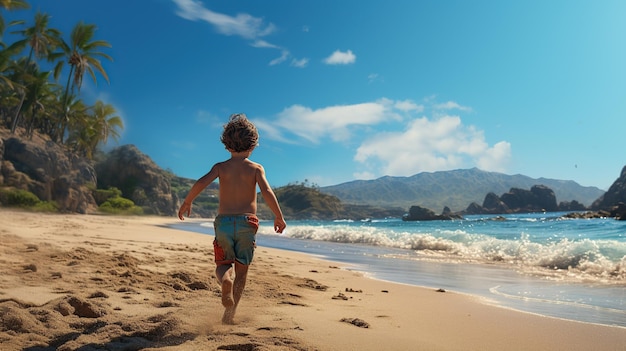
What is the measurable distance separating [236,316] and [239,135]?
1.35m

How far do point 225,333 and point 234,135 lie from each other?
1428 millimetres

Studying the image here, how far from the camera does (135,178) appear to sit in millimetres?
44500

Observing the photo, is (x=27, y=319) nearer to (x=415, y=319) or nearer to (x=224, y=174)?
(x=224, y=174)

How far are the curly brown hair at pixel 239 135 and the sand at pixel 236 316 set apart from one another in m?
1.25

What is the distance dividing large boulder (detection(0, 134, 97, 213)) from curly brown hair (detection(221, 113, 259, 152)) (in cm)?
2416

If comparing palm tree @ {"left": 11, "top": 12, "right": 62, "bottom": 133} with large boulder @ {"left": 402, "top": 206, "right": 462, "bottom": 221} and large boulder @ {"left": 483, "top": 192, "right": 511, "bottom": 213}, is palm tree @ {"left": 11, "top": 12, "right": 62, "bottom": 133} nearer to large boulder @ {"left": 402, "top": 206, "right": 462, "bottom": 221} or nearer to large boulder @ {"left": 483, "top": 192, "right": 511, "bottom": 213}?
large boulder @ {"left": 402, "top": 206, "right": 462, "bottom": 221}

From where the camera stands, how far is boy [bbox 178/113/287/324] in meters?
2.90

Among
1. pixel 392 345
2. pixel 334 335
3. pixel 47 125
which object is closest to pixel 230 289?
pixel 334 335

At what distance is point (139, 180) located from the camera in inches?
1763

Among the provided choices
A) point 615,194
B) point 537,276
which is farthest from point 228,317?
point 615,194

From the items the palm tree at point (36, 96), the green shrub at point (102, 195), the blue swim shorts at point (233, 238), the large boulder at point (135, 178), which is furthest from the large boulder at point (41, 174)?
the blue swim shorts at point (233, 238)

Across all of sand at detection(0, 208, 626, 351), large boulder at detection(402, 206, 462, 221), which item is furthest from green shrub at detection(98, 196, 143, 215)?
large boulder at detection(402, 206, 462, 221)

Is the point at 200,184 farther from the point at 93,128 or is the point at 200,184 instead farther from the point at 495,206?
the point at 495,206

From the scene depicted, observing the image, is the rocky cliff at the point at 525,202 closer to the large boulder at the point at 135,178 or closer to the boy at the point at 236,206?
the large boulder at the point at 135,178
